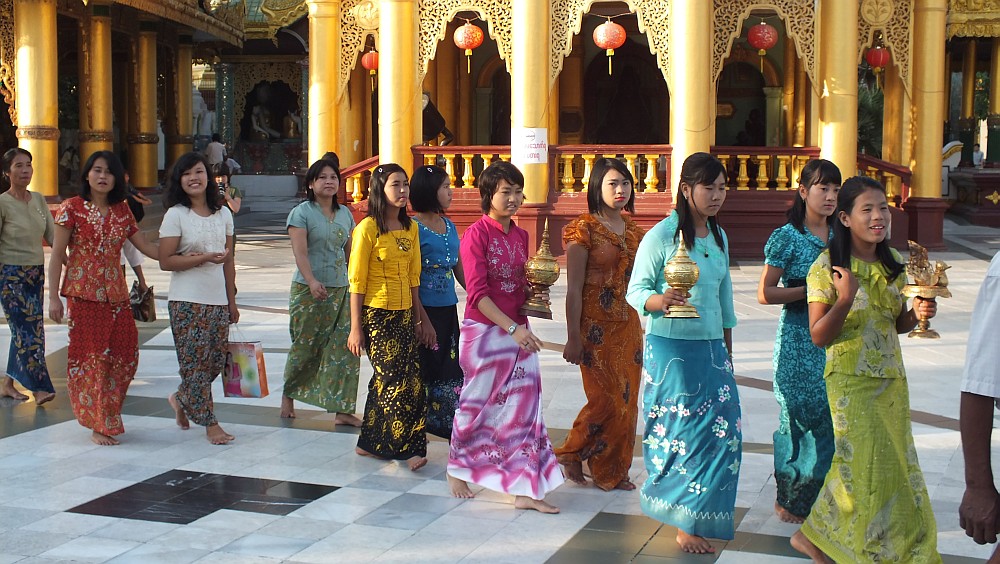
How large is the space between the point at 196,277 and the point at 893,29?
12384 millimetres

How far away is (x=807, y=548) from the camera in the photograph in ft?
15.2

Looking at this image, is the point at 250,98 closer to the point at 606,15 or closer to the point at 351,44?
the point at 351,44

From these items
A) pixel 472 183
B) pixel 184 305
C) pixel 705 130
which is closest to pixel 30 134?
pixel 472 183

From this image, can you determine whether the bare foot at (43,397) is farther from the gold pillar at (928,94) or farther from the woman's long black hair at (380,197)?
the gold pillar at (928,94)

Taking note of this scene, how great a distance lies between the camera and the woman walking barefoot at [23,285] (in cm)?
754

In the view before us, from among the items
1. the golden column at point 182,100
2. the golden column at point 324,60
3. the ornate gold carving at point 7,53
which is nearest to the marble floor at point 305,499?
the golden column at point 324,60

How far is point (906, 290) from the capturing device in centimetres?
446

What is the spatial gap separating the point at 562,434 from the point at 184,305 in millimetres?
2149

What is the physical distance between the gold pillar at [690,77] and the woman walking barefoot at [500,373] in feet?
31.5

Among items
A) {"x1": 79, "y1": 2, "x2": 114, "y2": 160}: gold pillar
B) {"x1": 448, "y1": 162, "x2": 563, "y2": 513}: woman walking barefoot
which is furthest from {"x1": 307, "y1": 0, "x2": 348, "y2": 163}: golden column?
{"x1": 448, "y1": 162, "x2": 563, "y2": 513}: woman walking barefoot

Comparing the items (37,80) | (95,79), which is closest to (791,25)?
(37,80)

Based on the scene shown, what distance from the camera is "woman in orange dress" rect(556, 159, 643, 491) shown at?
5.49m

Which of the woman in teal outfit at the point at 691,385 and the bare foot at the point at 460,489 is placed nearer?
the woman in teal outfit at the point at 691,385

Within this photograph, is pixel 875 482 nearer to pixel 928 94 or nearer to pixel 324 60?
pixel 928 94
